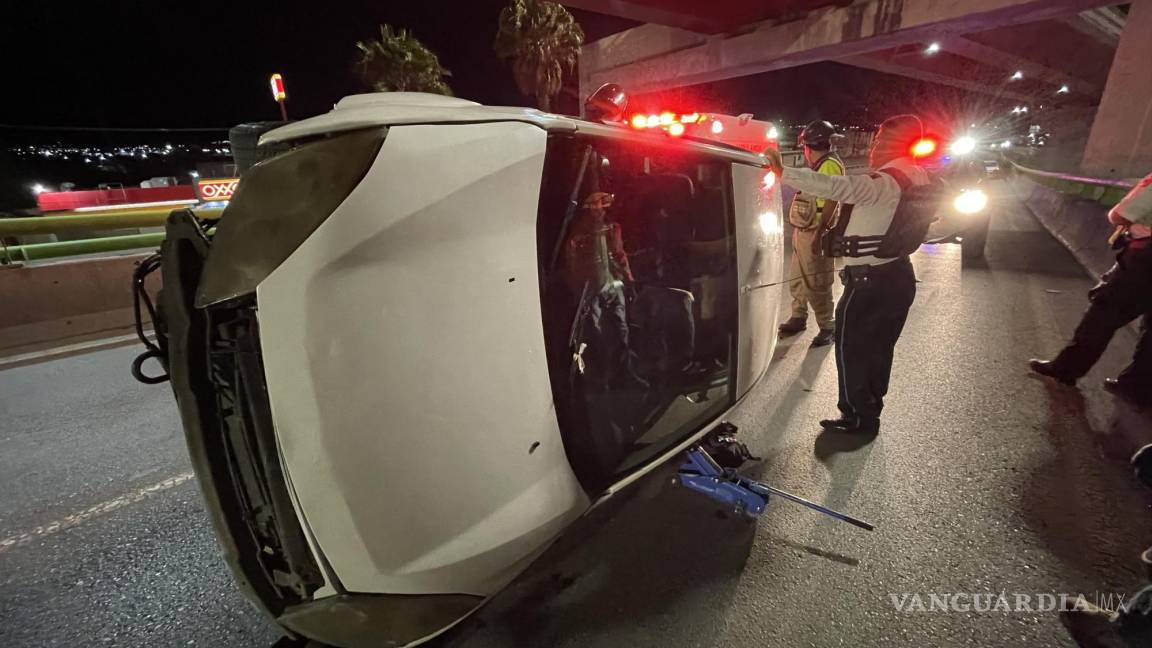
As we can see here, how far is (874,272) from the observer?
2.99 meters

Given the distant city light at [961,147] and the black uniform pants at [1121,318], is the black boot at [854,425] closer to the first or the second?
the black uniform pants at [1121,318]

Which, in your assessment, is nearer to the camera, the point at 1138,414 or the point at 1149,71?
the point at 1138,414

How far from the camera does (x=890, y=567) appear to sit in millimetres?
2037

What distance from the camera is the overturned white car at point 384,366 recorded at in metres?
1.12

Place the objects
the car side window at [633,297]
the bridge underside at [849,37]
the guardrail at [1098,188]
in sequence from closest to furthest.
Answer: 1. the car side window at [633,297]
2. the guardrail at [1098,188]
3. the bridge underside at [849,37]

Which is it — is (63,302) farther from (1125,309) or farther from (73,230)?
(1125,309)

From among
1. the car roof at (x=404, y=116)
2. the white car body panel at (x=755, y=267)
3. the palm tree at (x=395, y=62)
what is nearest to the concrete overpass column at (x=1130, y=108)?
the white car body panel at (x=755, y=267)

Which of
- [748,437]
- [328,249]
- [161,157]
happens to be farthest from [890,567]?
[161,157]

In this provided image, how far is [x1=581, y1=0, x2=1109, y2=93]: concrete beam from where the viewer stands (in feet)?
29.1

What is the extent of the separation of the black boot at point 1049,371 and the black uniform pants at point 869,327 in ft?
5.52

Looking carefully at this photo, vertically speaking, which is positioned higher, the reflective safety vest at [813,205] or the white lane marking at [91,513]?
the reflective safety vest at [813,205]

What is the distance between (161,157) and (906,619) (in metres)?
63.2

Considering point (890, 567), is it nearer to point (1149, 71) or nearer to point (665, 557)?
point (665, 557)

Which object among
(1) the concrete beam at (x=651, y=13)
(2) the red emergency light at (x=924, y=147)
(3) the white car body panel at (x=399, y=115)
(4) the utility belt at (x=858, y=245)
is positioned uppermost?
(1) the concrete beam at (x=651, y=13)
